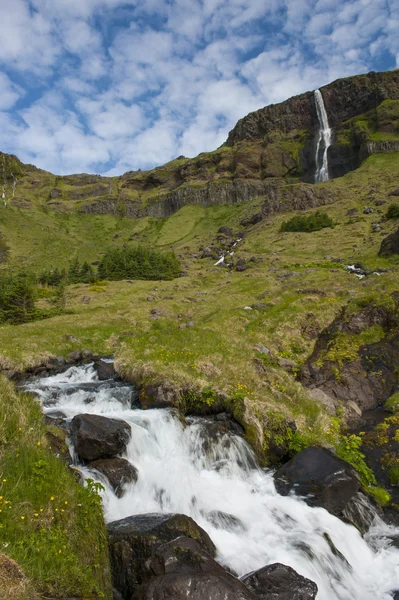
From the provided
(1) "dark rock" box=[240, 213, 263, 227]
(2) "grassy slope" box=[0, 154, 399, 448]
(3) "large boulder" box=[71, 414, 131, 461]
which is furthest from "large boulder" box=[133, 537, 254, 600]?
(1) "dark rock" box=[240, 213, 263, 227]

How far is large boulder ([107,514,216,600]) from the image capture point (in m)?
7.60

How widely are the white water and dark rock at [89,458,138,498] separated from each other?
0.78 feet

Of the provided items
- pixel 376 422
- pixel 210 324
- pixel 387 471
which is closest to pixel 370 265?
pixel 210 324

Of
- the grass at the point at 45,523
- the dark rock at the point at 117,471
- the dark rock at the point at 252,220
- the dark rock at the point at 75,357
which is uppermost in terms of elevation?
the dark rock at the point at 252,220

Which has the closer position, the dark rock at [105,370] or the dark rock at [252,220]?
the dark rock at [105,370]

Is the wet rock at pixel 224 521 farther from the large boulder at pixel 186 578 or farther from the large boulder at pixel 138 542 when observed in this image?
the large boulder at pixel 186 578

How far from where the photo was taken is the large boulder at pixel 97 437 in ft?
39.5

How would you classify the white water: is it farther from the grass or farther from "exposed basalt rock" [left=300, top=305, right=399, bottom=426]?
"exposed basalt rock" [left=300, top=305, right=399, bottom=426]

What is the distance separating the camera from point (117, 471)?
37.5 feet

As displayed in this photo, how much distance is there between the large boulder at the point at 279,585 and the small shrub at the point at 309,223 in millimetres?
99165

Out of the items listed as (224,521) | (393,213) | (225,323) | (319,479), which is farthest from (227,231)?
(224,521)

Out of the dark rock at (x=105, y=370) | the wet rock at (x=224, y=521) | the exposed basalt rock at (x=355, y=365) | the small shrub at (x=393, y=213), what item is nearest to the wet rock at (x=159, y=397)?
the dark rock at (x=105, y=370)

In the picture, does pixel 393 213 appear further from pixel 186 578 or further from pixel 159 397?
pixel 186 578

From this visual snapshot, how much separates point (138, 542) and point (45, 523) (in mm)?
2542
